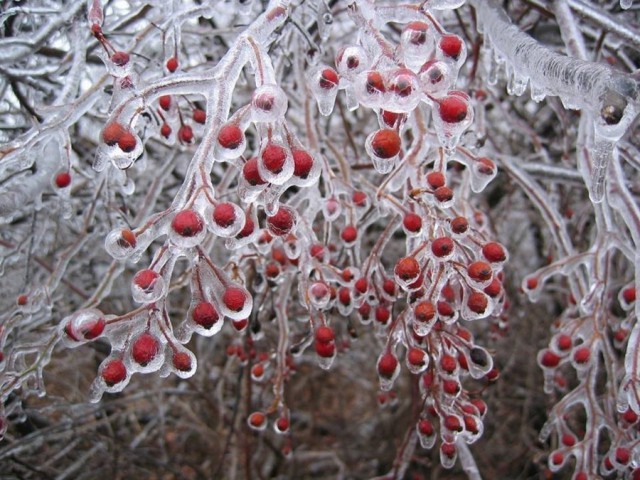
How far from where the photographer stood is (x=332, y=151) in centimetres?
206

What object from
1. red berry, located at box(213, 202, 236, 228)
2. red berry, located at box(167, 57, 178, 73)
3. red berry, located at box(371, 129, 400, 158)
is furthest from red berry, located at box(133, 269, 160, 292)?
red berry, located at box(167, 57, 178, 73)

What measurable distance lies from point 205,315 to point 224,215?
210 mm

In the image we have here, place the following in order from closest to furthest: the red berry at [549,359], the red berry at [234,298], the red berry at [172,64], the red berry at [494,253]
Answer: the red berry at [234,298]
the red berry at [494,253]
the red berry at [172,64]
the red berry at [549,359]

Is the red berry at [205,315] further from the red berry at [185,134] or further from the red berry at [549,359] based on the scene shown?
the red berry at [549,359]

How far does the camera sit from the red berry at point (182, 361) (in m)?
1.15

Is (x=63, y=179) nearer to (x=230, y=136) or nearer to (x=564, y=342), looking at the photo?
(x=230, y=136)

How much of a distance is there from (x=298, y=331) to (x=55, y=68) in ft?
7.24

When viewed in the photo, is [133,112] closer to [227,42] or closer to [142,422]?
[227,42]

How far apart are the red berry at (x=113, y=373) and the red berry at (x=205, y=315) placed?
0.18 meters

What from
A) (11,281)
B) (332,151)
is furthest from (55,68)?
(11,281)

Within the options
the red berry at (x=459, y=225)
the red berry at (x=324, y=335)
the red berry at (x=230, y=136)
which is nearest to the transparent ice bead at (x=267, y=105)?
the red berry at (x=230, y=136)

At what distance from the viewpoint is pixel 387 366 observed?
1.56 m

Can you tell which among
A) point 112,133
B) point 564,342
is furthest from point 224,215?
point 564,342

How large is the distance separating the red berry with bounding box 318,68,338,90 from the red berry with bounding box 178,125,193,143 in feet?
2.42
